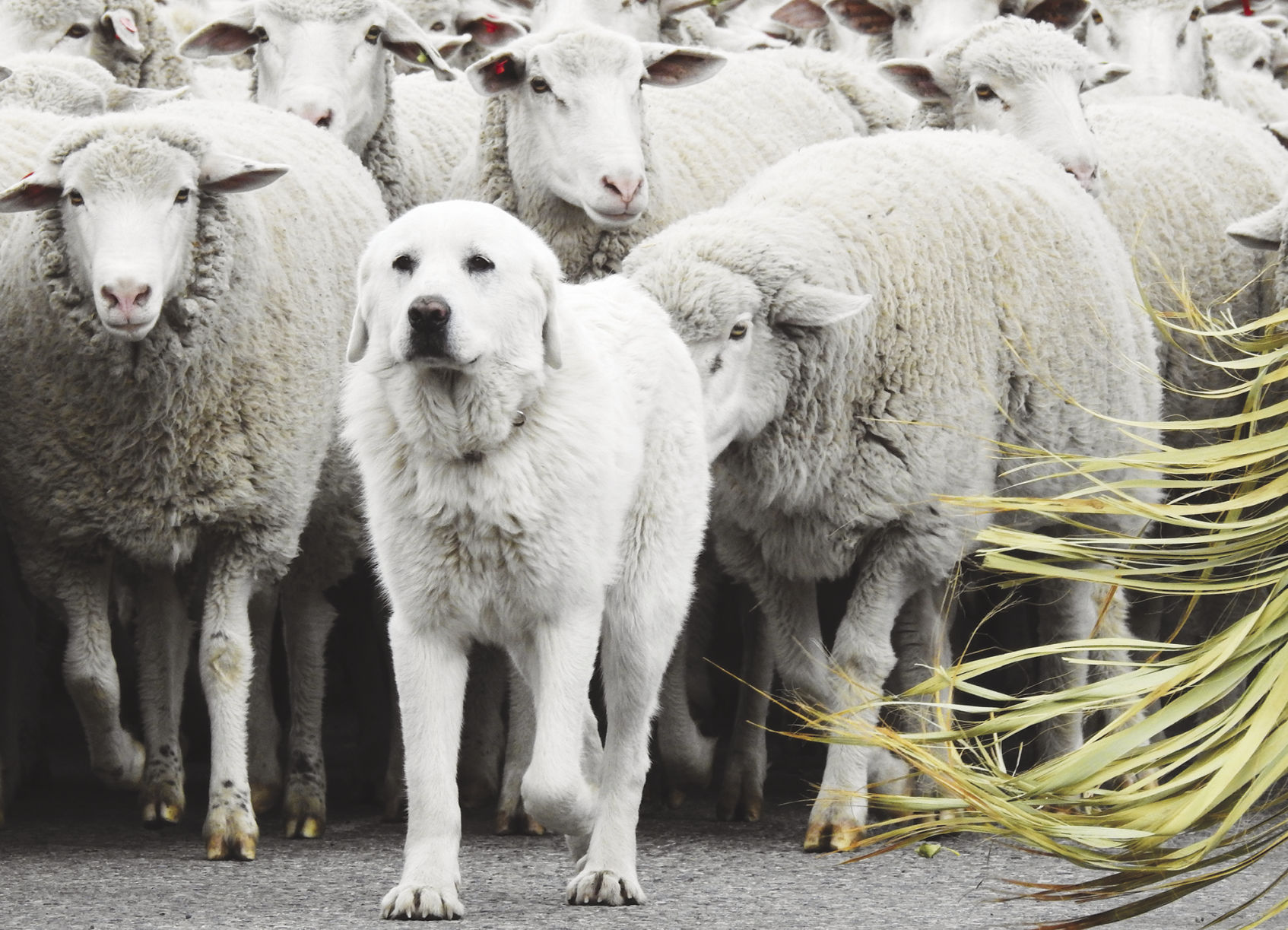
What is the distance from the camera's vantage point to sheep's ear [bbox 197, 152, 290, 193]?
21.3 feet

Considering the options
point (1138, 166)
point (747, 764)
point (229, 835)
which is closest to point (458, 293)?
point (229, 835)

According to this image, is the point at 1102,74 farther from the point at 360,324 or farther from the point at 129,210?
the point at 360,324

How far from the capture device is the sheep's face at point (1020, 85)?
8.13 meters

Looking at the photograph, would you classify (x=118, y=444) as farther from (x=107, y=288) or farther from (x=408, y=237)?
(x=408, y=237)

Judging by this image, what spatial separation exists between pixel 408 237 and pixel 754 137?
4151 mm

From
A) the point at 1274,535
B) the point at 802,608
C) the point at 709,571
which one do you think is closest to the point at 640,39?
the point at 709,571

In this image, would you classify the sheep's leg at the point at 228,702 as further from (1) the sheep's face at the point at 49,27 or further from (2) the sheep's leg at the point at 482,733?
(1) the sheep's face at the point at 49,27

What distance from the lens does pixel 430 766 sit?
16.0 ft

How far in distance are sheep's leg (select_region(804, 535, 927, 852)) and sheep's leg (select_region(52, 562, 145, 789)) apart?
91.9 inches

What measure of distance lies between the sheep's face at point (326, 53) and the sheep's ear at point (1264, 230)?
137 inches

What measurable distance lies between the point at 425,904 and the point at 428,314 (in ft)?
4.72

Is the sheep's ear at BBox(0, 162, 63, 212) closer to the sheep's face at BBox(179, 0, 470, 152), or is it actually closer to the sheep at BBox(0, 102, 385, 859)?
the sheep at BBox(0, 102, 385, 859)

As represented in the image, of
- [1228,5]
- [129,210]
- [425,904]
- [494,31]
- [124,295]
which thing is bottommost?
[425,904]

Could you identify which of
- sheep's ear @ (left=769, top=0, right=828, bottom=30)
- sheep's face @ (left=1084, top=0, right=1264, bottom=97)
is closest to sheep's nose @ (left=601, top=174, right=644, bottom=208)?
sheep's ear @ (left=769, top=0, right=828, bottom=30)
